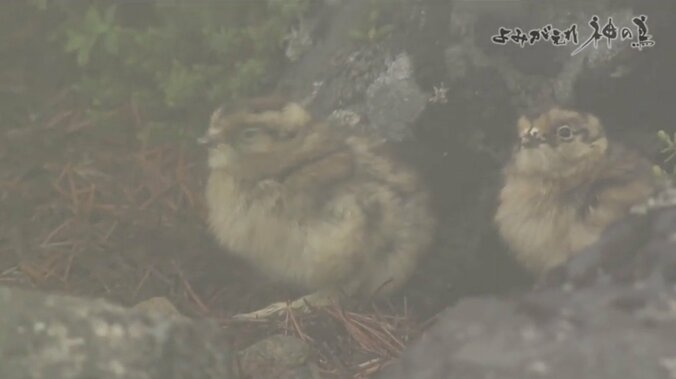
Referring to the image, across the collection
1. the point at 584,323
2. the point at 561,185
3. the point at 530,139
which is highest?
the point at 530,139

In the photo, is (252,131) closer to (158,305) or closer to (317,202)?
Result: (317,202)

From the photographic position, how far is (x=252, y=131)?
2760 millimetres

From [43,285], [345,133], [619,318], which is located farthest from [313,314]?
[619,318]

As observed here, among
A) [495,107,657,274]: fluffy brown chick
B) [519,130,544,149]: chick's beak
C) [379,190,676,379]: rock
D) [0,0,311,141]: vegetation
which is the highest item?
[0,0,311,141]: vegetation

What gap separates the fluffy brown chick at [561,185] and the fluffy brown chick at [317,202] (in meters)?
0.21

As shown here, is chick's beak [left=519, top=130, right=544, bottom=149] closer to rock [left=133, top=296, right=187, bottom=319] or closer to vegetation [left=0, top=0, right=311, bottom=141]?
vegetation [left=0, top=0, right=311, bottom=141]

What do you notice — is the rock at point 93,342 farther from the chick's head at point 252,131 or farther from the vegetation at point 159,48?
the vegetation at point 159,48

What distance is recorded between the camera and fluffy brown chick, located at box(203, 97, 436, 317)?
9.18 feet

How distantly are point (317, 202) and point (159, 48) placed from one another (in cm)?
58

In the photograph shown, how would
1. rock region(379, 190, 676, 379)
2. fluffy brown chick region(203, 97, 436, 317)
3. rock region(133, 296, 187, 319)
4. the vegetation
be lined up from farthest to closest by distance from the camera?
the vegetation < fluffy brown chick region(203, 97, 436, 317) < rock region(133, 296, 187, 319) < rock region(379, 190, 676, 379)

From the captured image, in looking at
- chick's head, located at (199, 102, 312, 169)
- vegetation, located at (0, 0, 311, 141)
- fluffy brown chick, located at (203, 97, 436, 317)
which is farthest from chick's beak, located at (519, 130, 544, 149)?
vegetation, located at (0, 0, 311, 141)

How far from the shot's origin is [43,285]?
2822 mm

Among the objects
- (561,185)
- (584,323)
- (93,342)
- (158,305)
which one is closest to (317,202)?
(158,305)

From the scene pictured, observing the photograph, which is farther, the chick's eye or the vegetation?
the vegetation
